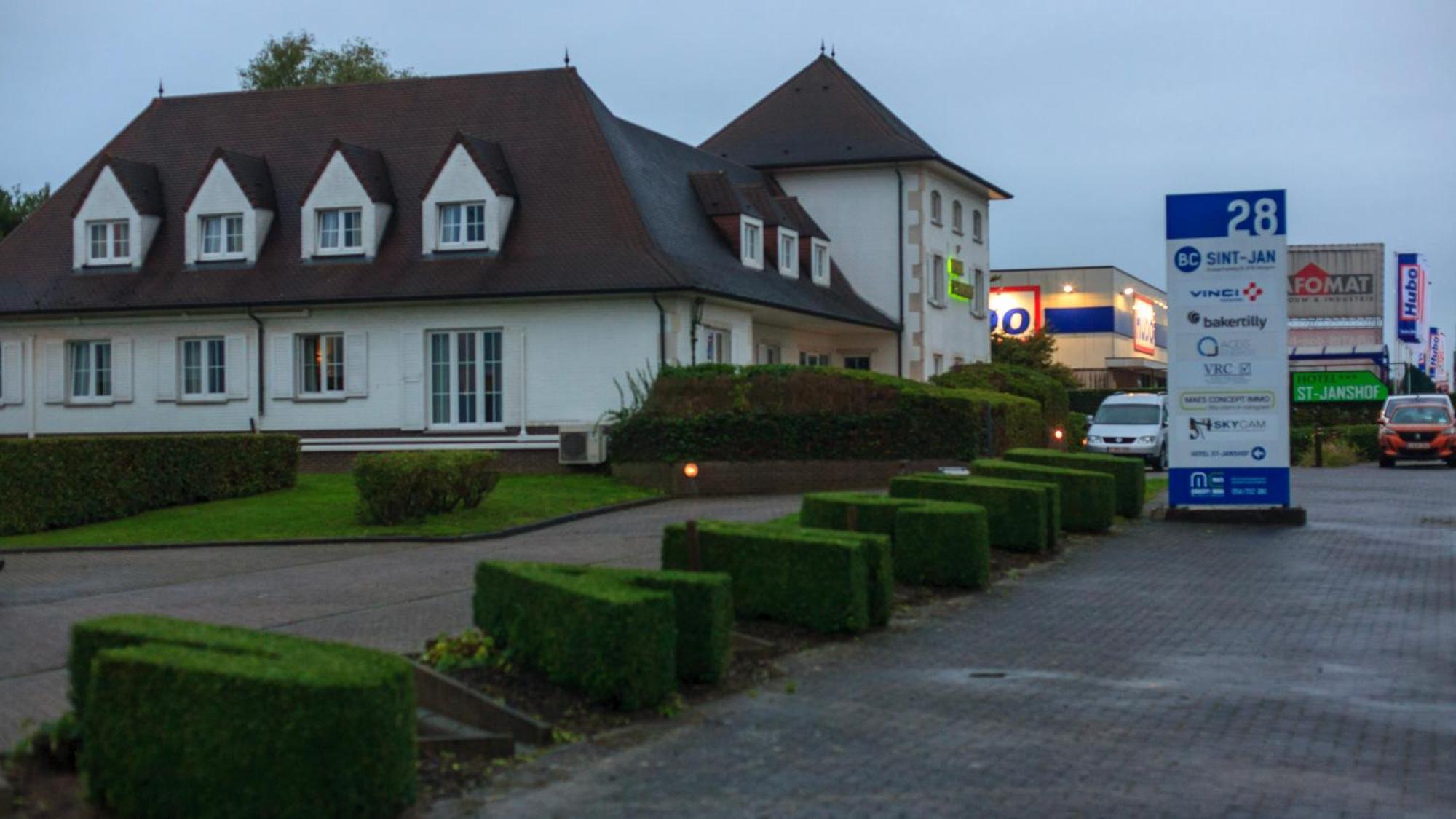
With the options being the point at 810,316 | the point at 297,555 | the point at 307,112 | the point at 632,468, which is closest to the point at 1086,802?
the point at 297,555

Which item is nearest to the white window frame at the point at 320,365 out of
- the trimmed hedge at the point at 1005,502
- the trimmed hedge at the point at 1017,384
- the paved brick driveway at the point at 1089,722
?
the trimmed hedge at the point at 1017,384

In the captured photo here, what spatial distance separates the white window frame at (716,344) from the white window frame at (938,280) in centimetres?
1226

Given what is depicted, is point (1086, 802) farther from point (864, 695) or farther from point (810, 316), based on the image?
point (810, 316)

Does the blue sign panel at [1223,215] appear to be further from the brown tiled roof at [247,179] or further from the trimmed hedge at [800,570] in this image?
the brown tiled roof at [247,179]

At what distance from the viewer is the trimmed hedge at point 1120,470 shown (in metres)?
22.9

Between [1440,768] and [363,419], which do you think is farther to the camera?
[363,419]

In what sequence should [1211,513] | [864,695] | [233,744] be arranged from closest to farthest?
1. [233,744]
2. [864,695]
3. [1211,513]

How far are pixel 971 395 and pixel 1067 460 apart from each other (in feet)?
22.5

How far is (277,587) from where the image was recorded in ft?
53.6

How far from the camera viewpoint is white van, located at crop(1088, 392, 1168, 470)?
3788 centimetres

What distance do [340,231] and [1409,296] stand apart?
211ft

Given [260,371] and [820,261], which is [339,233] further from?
[820,261]

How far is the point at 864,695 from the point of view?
390 inches

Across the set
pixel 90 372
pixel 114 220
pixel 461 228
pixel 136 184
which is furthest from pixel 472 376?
pixel 136 184
